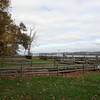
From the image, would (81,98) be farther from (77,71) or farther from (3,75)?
(77,71)

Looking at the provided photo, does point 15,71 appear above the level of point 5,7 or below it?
below

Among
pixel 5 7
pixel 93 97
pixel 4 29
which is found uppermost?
pixel 5 7

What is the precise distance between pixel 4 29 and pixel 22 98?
1163 centimetres

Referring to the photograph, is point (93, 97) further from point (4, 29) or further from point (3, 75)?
point (4, 29)

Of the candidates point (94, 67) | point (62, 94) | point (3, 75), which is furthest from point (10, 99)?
point (94, 67)

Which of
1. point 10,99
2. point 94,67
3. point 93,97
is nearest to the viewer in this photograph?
point 10,99

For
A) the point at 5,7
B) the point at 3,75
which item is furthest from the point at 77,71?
the point at 5,7

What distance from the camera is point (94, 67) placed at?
68.7ft

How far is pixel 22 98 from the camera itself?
308 inches

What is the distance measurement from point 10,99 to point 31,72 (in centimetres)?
797

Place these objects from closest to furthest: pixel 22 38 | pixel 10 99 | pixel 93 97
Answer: pixel 10 99
pixel 93 97
pixel 22 38

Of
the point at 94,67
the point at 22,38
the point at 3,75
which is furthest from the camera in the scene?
the point at 22,38

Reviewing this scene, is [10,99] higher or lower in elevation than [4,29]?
lower

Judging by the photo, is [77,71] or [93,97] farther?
[77,71]
